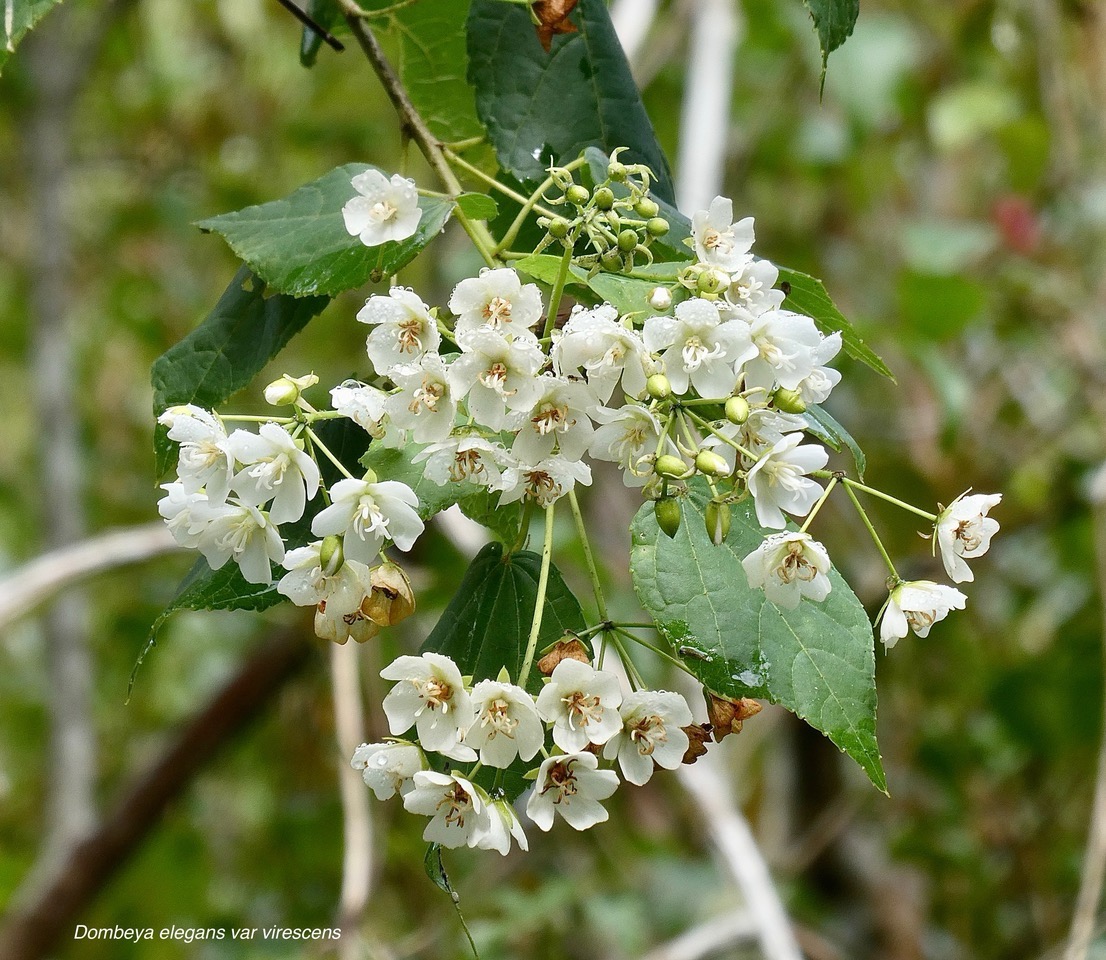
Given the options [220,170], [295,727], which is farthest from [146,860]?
[220,170]

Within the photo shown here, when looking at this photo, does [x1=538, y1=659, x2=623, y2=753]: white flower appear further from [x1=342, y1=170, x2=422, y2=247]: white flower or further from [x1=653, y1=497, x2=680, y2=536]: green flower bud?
[x1=342, y1=170, x2=422, y2=247]: white flower

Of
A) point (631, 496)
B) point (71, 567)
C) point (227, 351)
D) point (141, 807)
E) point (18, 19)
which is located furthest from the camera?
point (631, 496)

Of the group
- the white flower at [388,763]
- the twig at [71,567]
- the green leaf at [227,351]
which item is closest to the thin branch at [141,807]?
the twig at [71,567]

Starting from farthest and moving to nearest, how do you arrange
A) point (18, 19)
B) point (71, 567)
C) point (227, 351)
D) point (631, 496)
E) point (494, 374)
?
point (631, 496) < point (71, 567) < point (227, 351) < point (18, 19) < point (494, 374)

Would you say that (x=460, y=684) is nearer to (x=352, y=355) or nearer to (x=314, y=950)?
(x=314, y=950)

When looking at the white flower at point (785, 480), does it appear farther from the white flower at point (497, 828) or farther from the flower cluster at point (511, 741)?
the white flower at point (497, 828)

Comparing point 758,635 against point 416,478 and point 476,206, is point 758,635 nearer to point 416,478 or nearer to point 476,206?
point 416,478

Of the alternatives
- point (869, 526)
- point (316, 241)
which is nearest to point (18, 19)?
point (316, 241)
